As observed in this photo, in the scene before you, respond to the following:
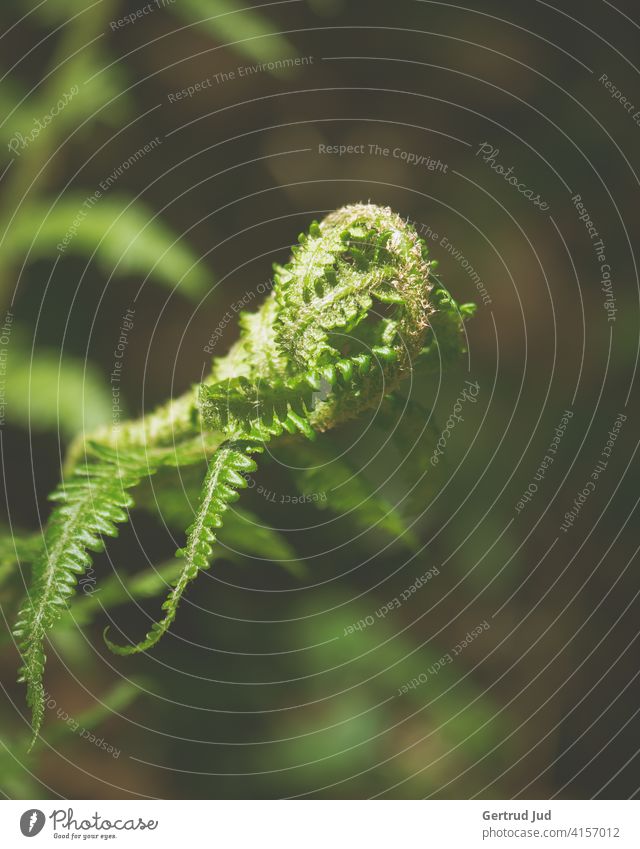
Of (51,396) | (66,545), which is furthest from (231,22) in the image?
(66,545)

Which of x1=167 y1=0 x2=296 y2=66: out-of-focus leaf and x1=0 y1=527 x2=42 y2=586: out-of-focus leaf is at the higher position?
x1=167 y1=0 x2=296 y2=66: out-of-focus leaf

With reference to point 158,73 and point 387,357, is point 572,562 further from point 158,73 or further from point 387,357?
point 158,73

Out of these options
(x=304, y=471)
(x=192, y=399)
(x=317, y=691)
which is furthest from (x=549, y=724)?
(x=192, y=399)

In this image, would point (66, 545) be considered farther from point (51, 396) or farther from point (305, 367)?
point (51, 396)

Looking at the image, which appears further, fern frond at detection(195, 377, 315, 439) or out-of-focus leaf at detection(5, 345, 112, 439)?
out-of-focus leaf at detection(5, 345, 112, 439)
